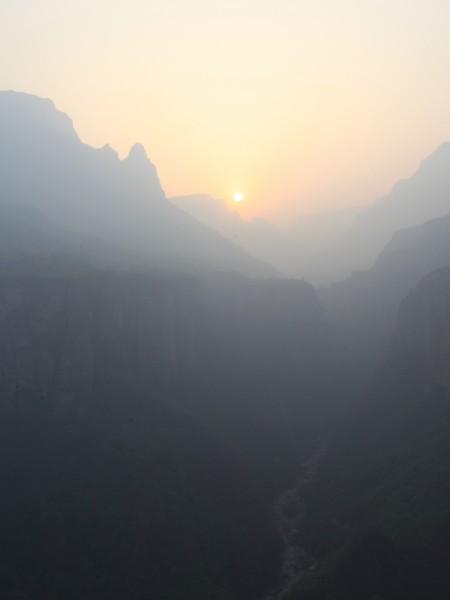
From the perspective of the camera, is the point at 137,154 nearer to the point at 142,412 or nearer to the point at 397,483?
the point at 142,412

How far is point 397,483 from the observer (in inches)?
2478

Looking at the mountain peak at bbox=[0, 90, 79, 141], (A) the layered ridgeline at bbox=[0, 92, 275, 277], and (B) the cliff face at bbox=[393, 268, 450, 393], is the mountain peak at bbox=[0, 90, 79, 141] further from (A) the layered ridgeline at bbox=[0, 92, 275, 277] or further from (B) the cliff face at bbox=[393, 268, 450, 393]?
(B) the cliff face at bbox=[393, 268, 450, 393]

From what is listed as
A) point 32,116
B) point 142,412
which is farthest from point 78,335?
point 32,116

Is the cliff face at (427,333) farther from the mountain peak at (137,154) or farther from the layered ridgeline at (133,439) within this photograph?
the mountain peak at (137,154)

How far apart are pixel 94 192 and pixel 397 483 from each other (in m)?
93.7

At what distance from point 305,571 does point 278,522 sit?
9140 mm

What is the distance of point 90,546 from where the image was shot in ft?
177

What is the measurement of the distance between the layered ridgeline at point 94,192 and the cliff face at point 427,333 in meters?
36.9

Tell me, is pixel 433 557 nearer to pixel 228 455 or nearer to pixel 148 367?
pixel 228 455

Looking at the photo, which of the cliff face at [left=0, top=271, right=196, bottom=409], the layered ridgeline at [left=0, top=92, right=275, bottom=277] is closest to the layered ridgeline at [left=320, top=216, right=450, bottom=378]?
the layered ridgeline at [left=0, top=92, right=275, bottom=277]

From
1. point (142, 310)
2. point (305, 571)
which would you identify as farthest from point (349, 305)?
point (305, 571)

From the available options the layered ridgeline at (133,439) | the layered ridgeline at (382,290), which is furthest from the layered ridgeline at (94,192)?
the layered ridgeline at (133,439)

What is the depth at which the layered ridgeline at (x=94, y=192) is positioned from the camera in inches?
4941

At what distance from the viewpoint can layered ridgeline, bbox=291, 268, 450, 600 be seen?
159ft
